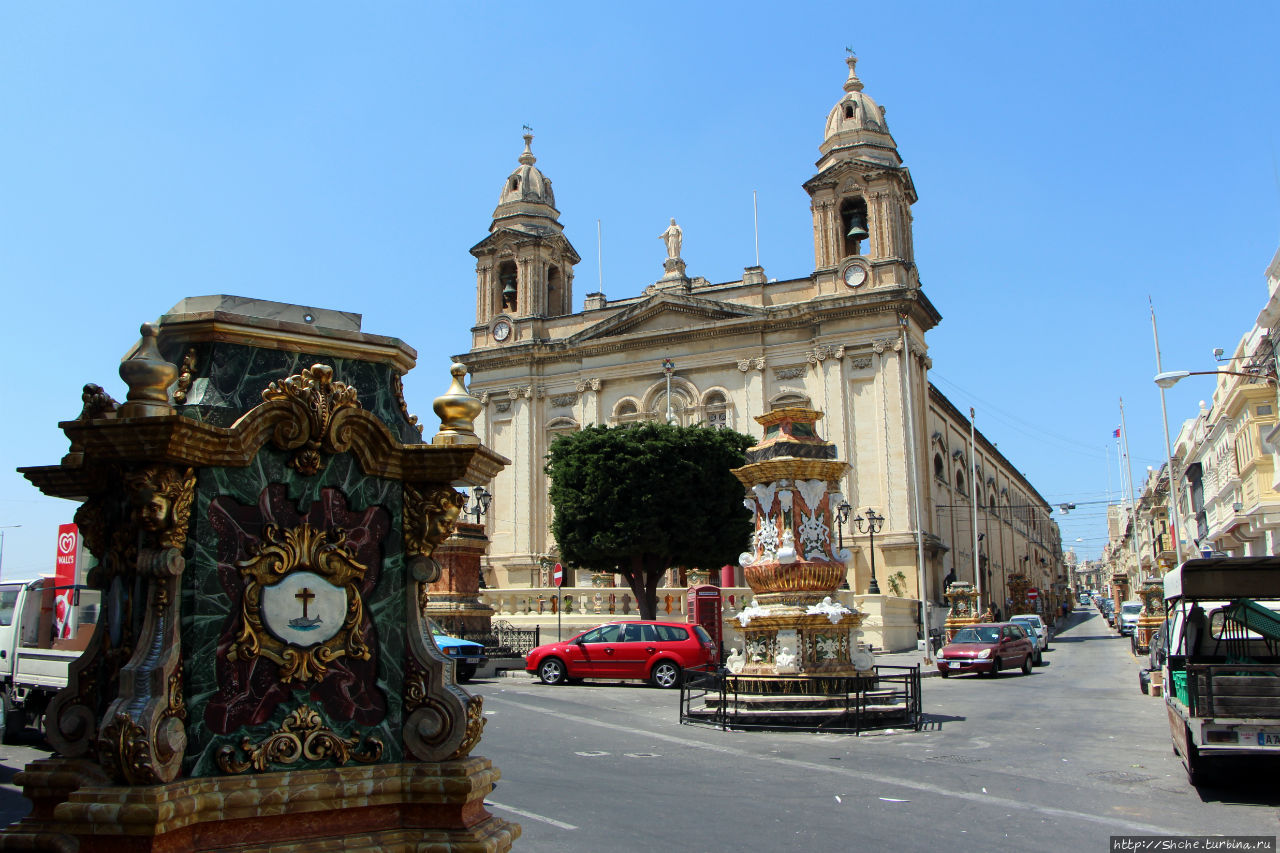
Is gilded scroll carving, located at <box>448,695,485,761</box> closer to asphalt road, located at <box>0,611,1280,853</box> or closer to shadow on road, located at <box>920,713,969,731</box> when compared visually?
asphalt road, located at <box>0,611,1280,853</box>

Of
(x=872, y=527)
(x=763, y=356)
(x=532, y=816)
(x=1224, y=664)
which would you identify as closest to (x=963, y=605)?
(x=872, y=527)

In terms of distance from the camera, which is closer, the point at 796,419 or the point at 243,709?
the point at 243,709

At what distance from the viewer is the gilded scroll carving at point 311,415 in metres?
4.58

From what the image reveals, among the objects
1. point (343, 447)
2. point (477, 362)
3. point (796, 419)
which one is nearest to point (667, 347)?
point (477, 362)

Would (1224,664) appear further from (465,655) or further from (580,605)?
(580,605)

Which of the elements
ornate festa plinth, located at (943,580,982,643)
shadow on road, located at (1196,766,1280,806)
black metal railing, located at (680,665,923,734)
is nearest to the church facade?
ornate festa plinth, located at (943,580,982,643)

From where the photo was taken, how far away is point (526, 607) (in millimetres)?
33906

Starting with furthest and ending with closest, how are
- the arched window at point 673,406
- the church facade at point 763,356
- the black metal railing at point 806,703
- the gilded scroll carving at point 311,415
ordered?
1. the arched window at point 673,406
2. the church facade at point 763,356
3. the black metal railing at point 806,703
4. the gilded scroll carving at point 311,415

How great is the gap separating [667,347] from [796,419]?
115 feet

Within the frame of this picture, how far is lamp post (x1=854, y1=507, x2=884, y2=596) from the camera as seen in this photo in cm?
4020

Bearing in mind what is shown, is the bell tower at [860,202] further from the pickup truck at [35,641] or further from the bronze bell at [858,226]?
the pickup truck at [35,641]

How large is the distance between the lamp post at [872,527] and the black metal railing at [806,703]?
24.6 meters

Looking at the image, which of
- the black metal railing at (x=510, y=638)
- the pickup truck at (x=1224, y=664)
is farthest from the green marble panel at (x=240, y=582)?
the black metal railing at (x=510, y=638)

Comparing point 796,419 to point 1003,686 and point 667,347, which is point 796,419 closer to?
point 1003,686
